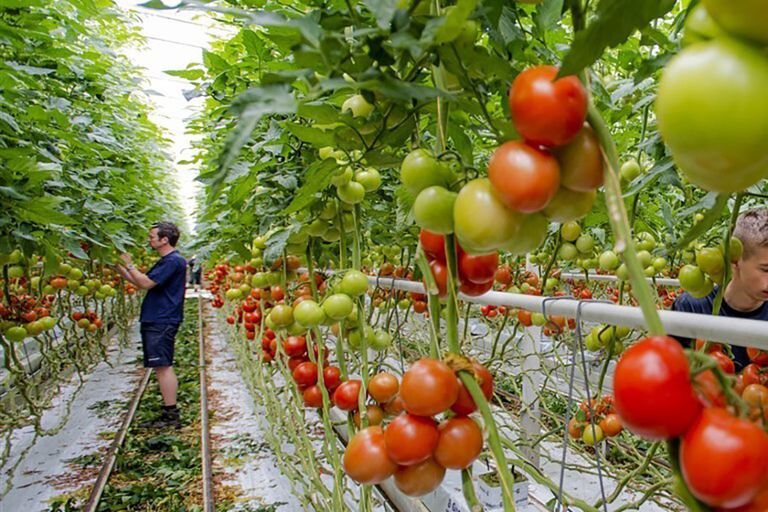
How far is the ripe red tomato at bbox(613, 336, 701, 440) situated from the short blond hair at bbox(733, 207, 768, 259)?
1.20 m

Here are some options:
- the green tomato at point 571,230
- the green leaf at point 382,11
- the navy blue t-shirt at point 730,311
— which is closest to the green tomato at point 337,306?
the green leaf at point 382,11

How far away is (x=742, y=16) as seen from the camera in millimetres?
235

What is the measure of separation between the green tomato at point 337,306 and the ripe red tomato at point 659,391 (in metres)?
0.66

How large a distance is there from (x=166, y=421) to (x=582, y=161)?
13.2 ft

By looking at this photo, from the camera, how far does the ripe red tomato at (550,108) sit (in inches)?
13.0

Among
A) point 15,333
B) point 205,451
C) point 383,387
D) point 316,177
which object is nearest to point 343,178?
point 316,177

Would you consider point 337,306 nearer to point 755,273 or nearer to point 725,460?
point 725,460

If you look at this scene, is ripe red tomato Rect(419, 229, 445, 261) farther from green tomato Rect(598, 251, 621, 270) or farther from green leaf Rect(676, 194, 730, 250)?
green tomato Rect(598, 251, 621, 270)

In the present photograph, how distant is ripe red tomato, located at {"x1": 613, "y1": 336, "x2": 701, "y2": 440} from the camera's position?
10.6 inches

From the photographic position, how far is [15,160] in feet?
4.51

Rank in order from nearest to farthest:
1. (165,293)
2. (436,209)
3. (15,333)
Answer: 1. (436,209)
2. (15,333)
3. (165,293)

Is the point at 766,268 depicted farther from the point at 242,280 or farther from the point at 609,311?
the point at 242,280

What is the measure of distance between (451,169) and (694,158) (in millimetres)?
288

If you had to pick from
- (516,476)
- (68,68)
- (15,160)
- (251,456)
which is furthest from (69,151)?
(516,476)
